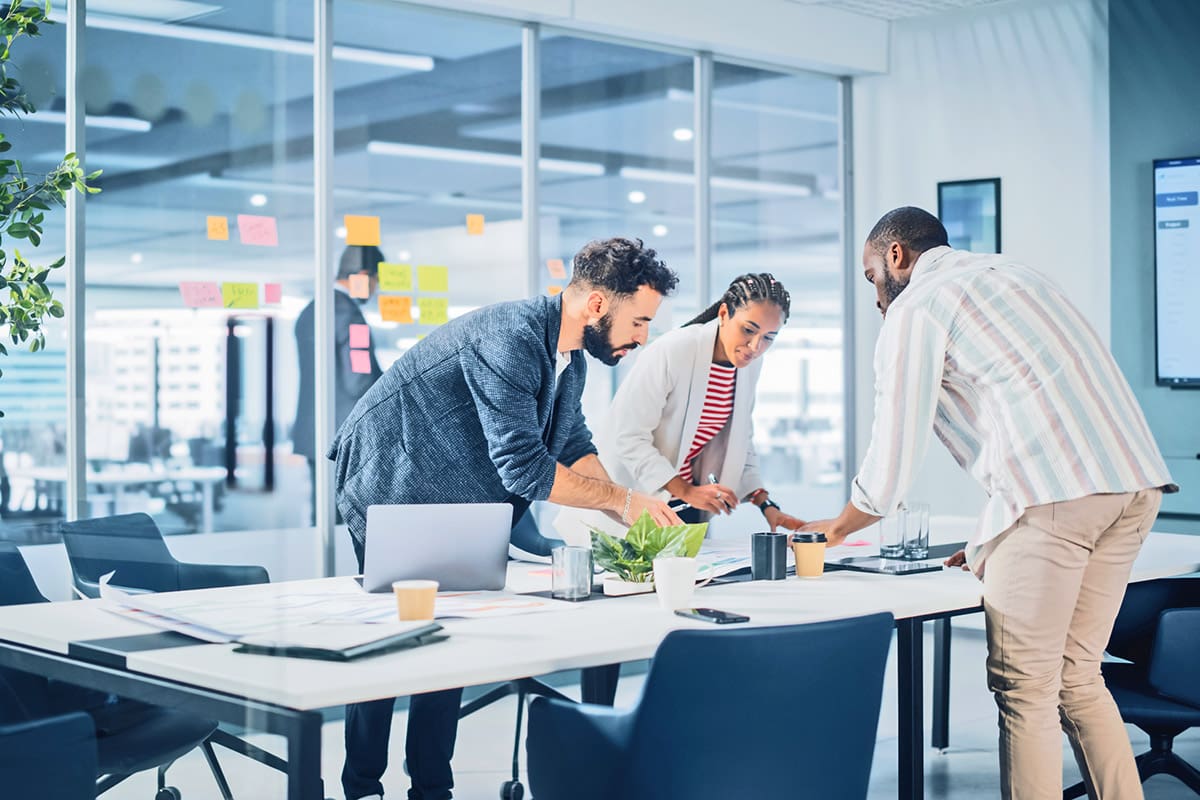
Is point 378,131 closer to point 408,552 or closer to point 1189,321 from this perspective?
point 408,552

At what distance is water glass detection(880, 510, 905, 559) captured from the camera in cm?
323

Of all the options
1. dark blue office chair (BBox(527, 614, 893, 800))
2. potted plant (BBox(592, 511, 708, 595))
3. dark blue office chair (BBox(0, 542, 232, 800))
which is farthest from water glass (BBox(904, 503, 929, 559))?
dark blue office chair (BBox(0, 542, 232, 800))

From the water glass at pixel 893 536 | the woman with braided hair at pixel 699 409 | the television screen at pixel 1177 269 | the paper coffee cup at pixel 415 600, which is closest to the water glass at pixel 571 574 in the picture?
the paper coffee cup at pixel 415 600

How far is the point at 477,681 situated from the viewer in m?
1.98

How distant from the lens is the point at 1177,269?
5.22 metres

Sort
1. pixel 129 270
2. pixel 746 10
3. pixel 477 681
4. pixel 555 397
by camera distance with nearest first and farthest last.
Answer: pixel 477 681, pixel 555 397, pixel 129 270, pixel 746 10

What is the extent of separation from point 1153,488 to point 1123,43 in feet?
10.9

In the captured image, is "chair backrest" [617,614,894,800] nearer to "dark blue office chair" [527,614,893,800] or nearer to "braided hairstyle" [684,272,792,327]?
"dark blue office chair" [527,614,893,800]

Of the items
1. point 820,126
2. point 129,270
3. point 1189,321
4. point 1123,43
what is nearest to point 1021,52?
point 1123,43

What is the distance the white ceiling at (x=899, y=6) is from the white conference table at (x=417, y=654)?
3.67 meters

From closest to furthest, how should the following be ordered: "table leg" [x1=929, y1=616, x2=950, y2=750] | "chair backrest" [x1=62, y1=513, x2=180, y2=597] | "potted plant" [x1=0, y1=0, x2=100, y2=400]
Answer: "chair backrest" [x1=62, y1=513, x2=180, y2=597]
"potted plant" [x1=0, y1=0, x2=100, y2=400]
"table leg" [x1=929, y1=616, x2=950, y2=750]

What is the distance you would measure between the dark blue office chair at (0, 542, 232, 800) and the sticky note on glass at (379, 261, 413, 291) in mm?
2902

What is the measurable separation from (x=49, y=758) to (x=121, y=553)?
4.72ft

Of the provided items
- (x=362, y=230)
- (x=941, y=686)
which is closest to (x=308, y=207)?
(x=362, y=230)
